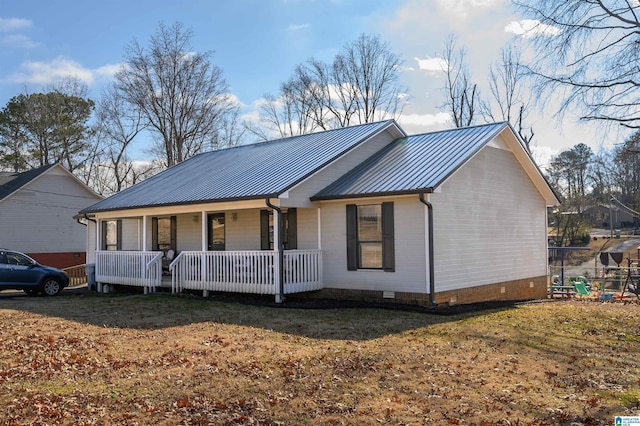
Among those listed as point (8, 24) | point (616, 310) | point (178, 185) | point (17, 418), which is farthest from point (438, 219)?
point (8, 24)

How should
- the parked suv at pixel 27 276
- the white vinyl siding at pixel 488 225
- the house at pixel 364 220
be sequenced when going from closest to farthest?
the house at pixel 364 220 → the white vinyl siding at pixel 488 225 → the parked suv at pixel 27 276

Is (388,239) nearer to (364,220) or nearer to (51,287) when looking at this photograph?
(364,220)

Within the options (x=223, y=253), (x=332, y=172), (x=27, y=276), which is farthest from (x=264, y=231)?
(x=27, y=276)

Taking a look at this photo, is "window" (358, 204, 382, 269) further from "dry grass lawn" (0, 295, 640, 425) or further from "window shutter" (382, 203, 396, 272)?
"dry grass lawn" (0, 295, 640, 425)

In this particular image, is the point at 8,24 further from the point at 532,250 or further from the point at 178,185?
the point at 532,250

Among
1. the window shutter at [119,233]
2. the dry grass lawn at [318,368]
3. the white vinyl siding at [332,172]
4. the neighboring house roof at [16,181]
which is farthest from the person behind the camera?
the neighboring house roof at [16,181]

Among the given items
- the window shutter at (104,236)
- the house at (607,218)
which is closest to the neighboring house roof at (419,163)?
the window shutter at (104,236)

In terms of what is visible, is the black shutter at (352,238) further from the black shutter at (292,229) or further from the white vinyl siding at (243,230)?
the white vinyl siding at (243,230)

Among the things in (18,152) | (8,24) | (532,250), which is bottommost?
(532,250)

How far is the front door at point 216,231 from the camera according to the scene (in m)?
18.9

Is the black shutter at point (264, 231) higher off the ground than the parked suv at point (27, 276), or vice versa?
the black shutter at point (264, 231)

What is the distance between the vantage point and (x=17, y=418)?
5.71 m

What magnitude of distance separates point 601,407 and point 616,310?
9432 mm

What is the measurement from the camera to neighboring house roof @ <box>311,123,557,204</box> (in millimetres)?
14156
